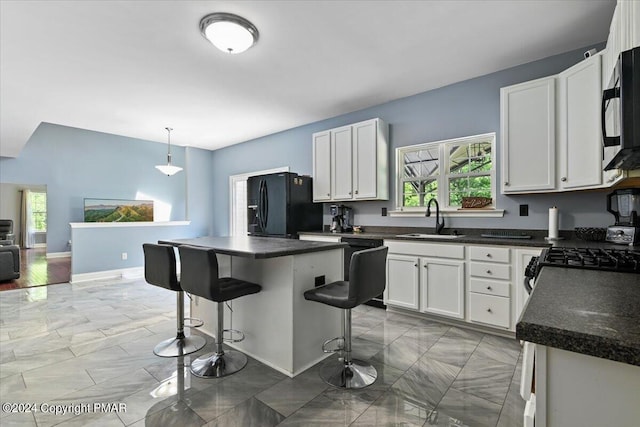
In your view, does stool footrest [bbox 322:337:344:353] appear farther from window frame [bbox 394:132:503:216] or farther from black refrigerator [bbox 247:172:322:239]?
black refrigerator [bbox 247:172:322:239]

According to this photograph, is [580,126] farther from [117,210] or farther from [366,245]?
[117,210]

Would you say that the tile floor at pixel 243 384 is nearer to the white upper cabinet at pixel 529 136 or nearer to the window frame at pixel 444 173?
the window frame at pixel 444 173

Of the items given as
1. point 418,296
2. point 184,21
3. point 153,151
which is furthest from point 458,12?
point 153,151

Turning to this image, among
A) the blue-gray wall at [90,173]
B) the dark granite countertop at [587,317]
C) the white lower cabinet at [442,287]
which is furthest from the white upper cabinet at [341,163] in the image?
the blue-gray wall at [90,173]

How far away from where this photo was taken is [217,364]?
7.35 ft

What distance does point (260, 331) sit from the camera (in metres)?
2.39

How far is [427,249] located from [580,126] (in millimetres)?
1648

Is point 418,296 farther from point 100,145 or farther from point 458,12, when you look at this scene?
point 100,145

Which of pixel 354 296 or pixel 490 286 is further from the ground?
pixel 354 296

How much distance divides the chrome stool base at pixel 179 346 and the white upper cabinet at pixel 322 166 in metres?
2.58

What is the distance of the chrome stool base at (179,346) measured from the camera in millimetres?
2498

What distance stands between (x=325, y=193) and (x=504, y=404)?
10.7 ft

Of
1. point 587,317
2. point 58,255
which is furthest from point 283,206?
point 58,255

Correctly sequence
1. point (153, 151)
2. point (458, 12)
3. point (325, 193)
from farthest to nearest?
point (153, 151) < point (325, 193) < point (458, 12)
